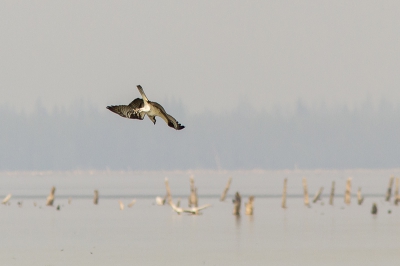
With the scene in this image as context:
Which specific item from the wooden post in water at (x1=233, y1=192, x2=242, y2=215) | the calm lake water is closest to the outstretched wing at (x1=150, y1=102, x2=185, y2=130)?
the calm lake water

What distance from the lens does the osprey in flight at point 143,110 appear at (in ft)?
47.0

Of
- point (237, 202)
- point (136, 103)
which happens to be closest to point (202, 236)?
point (237, 202)

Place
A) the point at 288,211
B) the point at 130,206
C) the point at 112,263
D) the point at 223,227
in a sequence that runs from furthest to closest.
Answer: the point at 130,206 → the point at 288,211 → the point at 223,227 → the point at 112,263

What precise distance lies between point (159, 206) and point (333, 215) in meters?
27.8

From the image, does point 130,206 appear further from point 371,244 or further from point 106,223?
point 371,244

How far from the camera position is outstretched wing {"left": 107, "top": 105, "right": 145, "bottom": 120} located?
1461cm

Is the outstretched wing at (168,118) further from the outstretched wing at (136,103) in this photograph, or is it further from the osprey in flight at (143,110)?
the outstretched wing at (136,103)

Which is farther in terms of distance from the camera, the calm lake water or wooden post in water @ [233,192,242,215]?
wooden post in water @ [233,192,242,215]

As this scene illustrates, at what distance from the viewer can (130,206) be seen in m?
116

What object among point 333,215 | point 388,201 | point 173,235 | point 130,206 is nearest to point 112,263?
point 173,235

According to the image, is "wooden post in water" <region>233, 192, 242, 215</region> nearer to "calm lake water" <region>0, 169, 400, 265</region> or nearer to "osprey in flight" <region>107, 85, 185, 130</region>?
"calm lake water" <region>0, 169, 400, 265</region>

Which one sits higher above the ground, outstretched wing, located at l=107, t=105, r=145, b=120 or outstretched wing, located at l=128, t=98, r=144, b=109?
outstretched wing, located at l=128, t=98, r=144, b=109

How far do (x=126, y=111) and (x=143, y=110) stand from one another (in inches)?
13.6

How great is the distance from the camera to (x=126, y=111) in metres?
14.7
